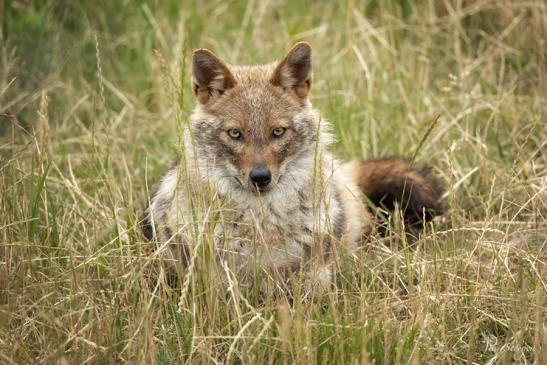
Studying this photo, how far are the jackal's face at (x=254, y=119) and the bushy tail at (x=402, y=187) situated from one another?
3.29 ft

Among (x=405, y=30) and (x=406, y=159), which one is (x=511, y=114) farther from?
(x=405, y=30)

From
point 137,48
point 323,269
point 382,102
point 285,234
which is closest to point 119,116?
point 137,48

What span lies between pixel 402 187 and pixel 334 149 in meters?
1.00

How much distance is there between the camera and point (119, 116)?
7.39 metres

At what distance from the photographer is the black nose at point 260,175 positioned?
4.71 meters

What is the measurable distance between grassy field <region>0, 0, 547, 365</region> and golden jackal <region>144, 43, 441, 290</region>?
7.8 inches

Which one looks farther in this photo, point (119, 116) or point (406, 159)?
point (119, 116)

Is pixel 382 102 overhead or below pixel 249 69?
below

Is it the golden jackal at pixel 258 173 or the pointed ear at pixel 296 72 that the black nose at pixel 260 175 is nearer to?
the golden jackal at pixel 258 173

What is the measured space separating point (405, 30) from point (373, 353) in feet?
17.2

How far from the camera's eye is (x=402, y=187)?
5934 mm

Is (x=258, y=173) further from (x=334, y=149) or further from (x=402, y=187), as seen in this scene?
(x=334, y=149)

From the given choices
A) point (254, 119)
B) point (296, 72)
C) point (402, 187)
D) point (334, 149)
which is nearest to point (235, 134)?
point (254, 119)

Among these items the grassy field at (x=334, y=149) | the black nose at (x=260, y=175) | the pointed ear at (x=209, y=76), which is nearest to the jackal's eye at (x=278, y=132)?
the black nose at (x=260, y=175)
